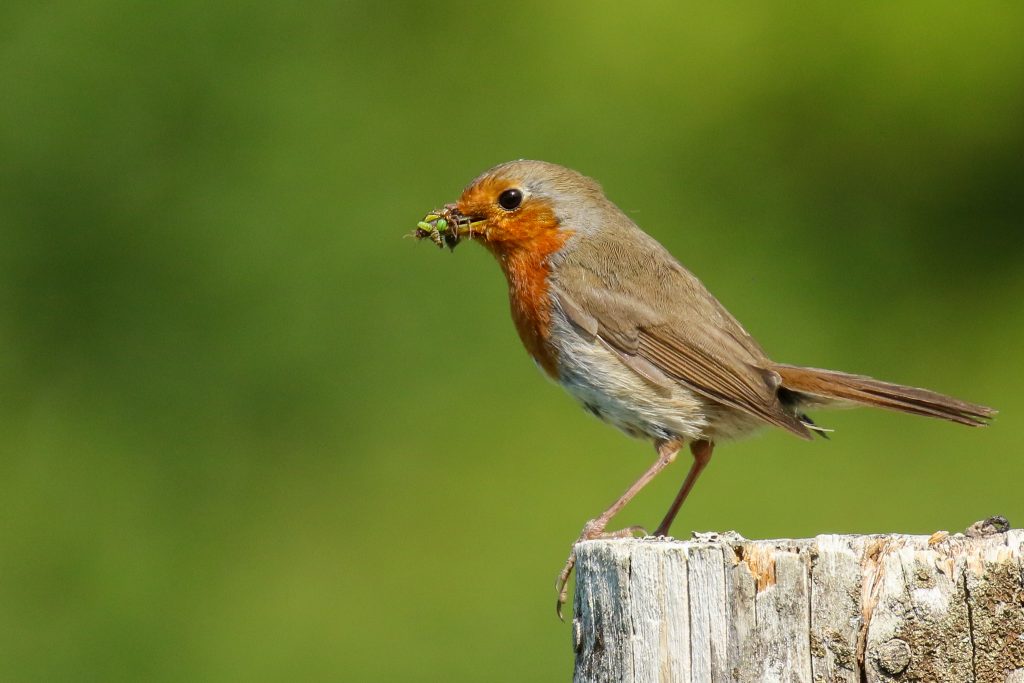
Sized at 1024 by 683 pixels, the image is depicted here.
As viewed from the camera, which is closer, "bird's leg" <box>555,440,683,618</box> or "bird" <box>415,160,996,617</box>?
"bird's leg" <box>555,440,683,618</box>

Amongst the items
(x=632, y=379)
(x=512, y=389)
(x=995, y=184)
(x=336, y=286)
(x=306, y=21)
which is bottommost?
(x=632, y=379)

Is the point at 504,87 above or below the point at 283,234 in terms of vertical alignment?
above

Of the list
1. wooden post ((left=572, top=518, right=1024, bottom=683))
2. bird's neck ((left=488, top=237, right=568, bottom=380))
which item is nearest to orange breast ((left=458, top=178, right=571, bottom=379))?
bird's neck ((left=488, top=237, right=568, bottom=380))

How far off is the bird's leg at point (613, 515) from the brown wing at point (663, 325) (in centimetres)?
22

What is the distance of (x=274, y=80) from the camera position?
7.44 m

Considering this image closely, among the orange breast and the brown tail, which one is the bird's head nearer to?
the orange breast

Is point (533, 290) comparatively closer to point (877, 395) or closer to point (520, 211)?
point (520, 211)

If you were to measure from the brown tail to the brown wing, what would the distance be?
0.08m

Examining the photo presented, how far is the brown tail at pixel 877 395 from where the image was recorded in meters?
4.06

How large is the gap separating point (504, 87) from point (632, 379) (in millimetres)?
3306

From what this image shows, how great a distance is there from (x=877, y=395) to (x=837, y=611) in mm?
1676

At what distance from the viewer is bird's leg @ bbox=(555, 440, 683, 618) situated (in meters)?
3.72

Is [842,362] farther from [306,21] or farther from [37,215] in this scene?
[37,215]

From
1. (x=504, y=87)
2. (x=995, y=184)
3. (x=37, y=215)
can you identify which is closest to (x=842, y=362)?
(x=995, y=184)
